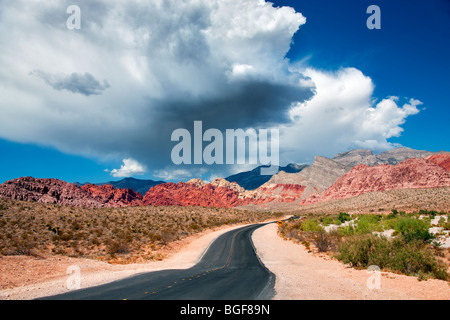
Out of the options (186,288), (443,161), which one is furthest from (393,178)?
(186,288)

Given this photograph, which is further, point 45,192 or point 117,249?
point 45,192

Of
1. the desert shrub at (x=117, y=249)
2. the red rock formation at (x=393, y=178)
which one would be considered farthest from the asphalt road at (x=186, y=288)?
the red rock formation at (x=393, y=178)

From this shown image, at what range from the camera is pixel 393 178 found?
11488 centimetres

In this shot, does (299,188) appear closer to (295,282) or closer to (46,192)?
(46,192)

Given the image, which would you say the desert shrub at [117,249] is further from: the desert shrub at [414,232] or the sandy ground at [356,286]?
the desert shrub at [414,232]

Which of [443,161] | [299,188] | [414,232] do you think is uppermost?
[443,161]

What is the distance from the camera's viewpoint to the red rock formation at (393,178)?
104912mm

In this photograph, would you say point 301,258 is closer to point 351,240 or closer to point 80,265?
point 351,240

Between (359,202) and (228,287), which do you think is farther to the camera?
(359,202)

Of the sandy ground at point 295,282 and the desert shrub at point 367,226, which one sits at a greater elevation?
the sandy ground at point 295,282
